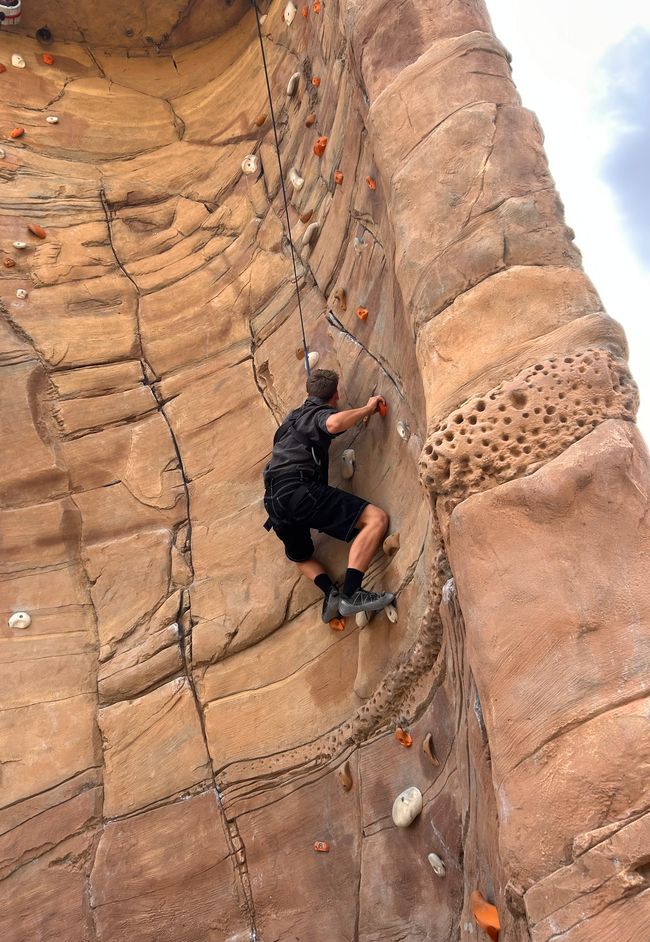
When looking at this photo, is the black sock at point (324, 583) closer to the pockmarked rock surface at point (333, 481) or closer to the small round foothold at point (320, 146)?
the pockmarked rock surface at point (333, 481)

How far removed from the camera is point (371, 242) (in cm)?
452

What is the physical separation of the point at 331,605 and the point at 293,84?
3.53m

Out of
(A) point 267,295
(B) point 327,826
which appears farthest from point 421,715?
(A) point 267,295

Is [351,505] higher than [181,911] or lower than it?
higher

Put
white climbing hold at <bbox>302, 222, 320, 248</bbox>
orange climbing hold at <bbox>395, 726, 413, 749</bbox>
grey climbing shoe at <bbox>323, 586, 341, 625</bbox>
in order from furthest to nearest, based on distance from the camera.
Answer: white climbing hold at <bbox>302, 222, 320, 248</bbox>
grey climbing shoe at <bbox>323, 586, 341, 625</bbox>
orange climbing hold at <bbox>395, 726, 413, 749</bbox>

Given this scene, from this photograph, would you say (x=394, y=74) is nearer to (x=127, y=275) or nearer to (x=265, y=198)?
(x=265, y=198)

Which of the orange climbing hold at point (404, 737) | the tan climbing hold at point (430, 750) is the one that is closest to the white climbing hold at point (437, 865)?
the tan climbing hold at point (430, 750)

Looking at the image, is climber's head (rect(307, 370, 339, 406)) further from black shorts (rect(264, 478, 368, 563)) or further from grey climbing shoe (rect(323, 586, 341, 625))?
grey climbing shoe (rect(323, 586, 341, 625))

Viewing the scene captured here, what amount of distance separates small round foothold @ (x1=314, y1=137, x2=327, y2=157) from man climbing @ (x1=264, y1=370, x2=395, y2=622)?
1.73 meters

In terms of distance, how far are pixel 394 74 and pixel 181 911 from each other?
3958 millimetres

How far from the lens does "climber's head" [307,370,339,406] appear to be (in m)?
4.20

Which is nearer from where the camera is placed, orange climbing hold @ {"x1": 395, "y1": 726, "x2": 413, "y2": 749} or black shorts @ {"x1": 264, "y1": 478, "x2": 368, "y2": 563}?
orange climbing hold @ {"x1": 395, "y1": 726, "x2": 413, "y2": 749}

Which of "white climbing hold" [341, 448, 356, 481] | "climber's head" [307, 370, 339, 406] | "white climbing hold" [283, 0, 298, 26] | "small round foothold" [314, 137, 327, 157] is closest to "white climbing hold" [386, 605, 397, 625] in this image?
"white climbing hold" [341, 448, 356, 481]

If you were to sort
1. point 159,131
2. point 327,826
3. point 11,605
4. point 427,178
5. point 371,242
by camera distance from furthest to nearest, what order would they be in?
point 159,131, point 11,605, point 371,242, point 327,826, point 427,178
